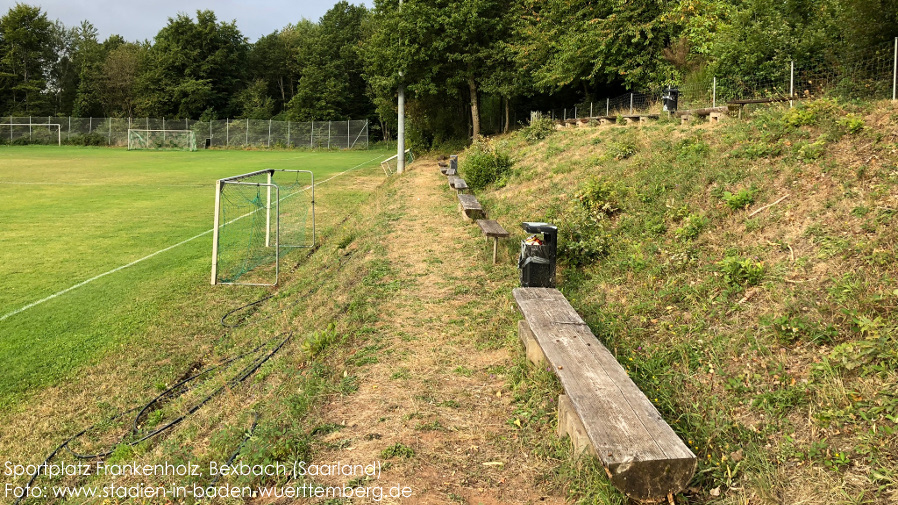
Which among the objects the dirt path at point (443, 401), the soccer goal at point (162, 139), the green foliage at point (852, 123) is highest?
the soccer goal at point (162, 139)

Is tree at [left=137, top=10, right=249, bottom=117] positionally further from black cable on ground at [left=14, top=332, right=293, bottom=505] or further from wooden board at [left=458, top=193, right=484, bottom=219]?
black cable on ground at [left=14, top=332, right=293, bottom=505]

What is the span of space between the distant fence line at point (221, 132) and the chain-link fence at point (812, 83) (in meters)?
31.3

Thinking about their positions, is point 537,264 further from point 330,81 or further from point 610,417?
point 330,81

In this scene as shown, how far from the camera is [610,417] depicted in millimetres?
2986

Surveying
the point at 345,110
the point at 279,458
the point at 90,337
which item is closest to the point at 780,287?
the point at 279,458

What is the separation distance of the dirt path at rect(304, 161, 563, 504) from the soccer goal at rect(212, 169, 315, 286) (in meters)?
3.23

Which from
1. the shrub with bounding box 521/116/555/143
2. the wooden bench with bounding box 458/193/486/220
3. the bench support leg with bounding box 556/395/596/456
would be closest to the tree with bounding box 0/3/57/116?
the shrub with bounding box 521/116/555/143

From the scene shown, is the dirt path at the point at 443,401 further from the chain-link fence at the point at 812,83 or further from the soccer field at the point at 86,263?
the chain-link fence at the point at 812,83

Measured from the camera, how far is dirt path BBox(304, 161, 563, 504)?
10.3 feet

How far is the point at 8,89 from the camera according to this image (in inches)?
2215

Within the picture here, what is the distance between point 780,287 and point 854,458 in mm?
1692

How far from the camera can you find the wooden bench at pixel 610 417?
2666mm

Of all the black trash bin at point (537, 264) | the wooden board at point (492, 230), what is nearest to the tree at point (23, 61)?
the wooden board at point (492, 230)

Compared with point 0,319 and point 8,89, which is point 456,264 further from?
point 8,89
